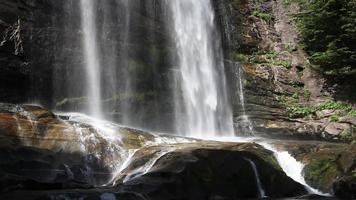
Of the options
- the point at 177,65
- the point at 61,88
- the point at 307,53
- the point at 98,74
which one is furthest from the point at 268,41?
the point at 61,88

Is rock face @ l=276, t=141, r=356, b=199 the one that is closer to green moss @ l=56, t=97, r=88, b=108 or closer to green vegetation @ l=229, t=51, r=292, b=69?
green moss @ l=56, t=97, r=88, b=108

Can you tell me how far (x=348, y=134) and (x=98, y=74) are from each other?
1171 cm

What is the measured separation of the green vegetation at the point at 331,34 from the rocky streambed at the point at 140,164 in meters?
9.50

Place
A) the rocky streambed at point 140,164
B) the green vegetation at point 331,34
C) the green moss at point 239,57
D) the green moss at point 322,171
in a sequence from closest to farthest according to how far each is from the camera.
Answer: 1. the rocky streambed at point 140,164
2. the green moss at point 322,171
3. the green vegetation at point 331,34
4. the green moss at point 239,57

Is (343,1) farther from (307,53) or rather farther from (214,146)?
(214,146)

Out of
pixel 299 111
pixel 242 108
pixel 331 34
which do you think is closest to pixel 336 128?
pixel 299 111

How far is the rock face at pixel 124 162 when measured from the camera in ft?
36.5

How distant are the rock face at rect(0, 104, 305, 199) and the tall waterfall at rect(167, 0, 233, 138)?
7.24 meters

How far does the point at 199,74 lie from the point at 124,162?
10.6 metres

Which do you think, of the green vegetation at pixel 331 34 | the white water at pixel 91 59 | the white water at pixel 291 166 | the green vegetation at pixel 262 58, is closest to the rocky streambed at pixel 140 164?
the white water at pixel 291 166

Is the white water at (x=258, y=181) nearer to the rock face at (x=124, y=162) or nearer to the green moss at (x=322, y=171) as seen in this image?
the rock face at (x=124, y=162)

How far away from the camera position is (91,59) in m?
20.9

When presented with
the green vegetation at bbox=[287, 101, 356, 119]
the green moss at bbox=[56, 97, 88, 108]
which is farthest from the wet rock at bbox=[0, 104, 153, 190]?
the green vegetation at bbox=[287, 101, 356, 119]

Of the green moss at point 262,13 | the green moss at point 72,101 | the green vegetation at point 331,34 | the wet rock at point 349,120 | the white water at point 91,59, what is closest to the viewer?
the green moss at point 72,101
